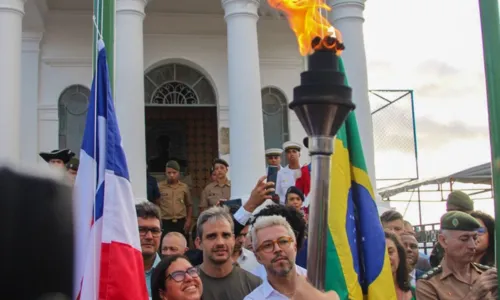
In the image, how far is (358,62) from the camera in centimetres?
1437

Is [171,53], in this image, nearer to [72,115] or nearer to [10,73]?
[72,115]

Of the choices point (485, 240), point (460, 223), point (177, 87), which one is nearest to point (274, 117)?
point (177, 87)

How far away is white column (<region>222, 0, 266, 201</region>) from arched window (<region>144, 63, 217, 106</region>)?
12.2 ft

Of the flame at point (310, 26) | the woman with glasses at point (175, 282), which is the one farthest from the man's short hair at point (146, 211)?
the flame at point (310, 26)

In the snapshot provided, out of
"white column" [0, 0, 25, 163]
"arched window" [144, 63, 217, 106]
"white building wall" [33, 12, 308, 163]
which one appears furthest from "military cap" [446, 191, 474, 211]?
"arched window" [144, 63, 217, 106]

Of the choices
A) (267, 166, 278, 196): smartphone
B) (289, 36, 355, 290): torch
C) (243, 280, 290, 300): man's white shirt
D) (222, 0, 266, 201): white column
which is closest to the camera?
(289, 36, 355, 290): torch

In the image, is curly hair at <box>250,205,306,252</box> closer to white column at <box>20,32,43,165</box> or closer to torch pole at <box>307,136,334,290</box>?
torch pole at <box>307,136,334,290</box>

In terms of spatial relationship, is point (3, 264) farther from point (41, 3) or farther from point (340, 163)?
point (41, 3)

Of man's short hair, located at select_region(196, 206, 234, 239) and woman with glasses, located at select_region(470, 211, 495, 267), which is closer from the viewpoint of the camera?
man's short hair, located at select_region(196, 206, 234, 239)

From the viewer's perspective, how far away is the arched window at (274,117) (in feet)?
56.2

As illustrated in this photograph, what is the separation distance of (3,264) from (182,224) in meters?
9.90

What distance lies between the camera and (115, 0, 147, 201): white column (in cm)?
1277

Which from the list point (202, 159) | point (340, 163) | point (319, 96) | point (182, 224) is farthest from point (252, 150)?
point (319, 96)

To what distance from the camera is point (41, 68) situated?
1652 centimetres
